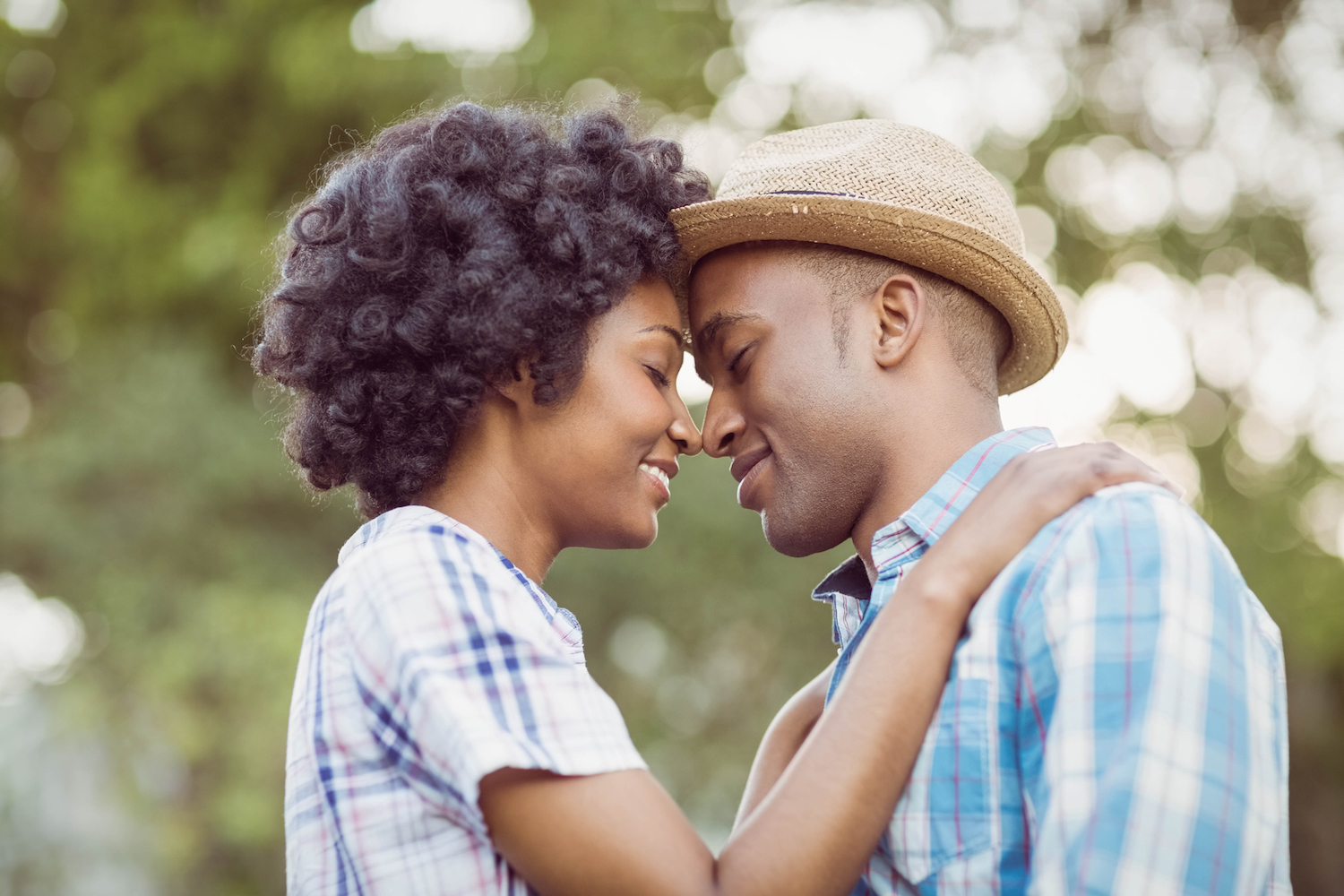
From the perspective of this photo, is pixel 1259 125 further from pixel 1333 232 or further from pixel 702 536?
pixel 702 536

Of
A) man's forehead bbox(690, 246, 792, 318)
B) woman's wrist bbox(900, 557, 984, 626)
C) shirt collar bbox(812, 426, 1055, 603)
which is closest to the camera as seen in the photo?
woman's wrist bbox(900, 557, 984, 626)

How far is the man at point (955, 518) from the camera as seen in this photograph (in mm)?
1566

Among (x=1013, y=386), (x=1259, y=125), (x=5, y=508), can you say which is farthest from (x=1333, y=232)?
(x=5, y=508)

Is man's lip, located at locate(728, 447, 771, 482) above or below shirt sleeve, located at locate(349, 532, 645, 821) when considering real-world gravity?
above

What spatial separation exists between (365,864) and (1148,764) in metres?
1.15

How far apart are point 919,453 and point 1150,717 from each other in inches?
35.1

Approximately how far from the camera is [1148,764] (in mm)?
1539

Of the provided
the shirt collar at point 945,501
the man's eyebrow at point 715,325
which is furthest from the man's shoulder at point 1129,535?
the man's eyebrow at point 715,325

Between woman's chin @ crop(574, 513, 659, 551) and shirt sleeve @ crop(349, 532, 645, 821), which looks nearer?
shirt sleeve @ crop(349, 532, 645, 821)

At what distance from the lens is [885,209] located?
232 cm

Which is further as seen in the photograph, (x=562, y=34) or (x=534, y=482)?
(x=562, y=34)

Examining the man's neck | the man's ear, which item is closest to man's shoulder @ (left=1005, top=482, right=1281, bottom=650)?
the man's neck

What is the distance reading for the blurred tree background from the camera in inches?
288

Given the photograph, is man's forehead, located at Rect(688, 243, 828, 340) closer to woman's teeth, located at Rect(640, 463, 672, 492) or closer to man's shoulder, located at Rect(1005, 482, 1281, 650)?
woman's teeth, located at Rect(640, 463, 672, 492)
